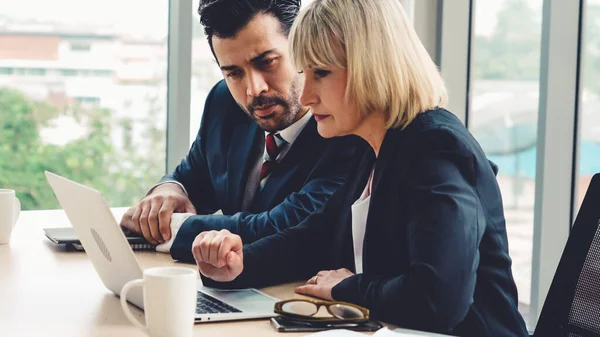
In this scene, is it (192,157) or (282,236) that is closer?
(282,236)

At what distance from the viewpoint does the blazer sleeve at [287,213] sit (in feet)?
6.10

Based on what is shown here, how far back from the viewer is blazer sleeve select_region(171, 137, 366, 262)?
6.10 ft

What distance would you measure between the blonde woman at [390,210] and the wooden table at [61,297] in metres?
0.14

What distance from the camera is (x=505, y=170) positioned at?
3842 mm

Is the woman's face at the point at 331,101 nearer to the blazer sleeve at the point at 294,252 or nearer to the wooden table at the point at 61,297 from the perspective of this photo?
the blazer sleeve at the point at 294,252

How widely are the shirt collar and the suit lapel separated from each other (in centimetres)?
15

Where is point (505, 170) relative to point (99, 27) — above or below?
below

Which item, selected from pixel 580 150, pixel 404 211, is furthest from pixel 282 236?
pixel 580 150

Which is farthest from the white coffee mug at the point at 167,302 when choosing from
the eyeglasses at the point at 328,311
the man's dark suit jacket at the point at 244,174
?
the man's dark suit jacket at the point at 244,174

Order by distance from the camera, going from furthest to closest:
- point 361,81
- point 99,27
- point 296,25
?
1. point 99,27
2. point 296,25
3. point 361,81

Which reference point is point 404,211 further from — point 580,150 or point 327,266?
point 580,150

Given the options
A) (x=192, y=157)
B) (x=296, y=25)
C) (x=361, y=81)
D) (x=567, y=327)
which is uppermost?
(x=296, y=25)

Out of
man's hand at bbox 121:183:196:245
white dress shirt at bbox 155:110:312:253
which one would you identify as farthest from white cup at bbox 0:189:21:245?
white dress shirt at bbox 155:110:312:253

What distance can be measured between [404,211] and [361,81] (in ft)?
0.90
